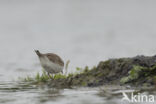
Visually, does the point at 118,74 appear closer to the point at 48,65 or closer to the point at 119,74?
the point at 119,74

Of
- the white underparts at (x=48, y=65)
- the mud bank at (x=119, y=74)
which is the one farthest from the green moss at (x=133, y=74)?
the white underparts at (x=48, y=65)

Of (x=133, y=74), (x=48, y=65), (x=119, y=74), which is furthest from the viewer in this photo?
(x=48, y=65)

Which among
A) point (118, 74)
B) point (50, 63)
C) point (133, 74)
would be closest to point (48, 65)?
point (50, 63)

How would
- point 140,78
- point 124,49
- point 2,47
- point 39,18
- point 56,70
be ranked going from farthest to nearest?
1. point 39,18
2. point 2,47
3. point 124,49
4. point 56,70
5. point 140,78

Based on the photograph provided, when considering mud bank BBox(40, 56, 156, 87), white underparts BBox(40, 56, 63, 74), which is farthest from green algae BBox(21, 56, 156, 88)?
white underparts BBox(40, 56, 63, 74)

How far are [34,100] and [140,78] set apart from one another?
2.62 meters

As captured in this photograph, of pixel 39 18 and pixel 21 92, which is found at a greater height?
pixel 39 18

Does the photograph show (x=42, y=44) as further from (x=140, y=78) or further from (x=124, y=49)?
(x=140, y=78)

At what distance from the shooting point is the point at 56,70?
14.7 meters

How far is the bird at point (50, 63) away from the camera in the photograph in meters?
14.4

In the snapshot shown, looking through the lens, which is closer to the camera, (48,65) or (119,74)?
(119,74)

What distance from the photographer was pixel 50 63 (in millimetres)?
14492

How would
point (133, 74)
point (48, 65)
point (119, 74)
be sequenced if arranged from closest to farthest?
1. point (133, 74)
2. point (119, 74)
3. point (48, 65)

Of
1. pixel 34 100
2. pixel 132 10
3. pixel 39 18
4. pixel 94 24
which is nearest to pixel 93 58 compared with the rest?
pixel 34 100
